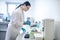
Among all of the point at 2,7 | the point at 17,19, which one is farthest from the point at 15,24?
the point at 2,7

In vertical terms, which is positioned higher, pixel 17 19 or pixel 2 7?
pixel 2 7

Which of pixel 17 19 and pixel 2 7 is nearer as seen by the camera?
pixel 17 19

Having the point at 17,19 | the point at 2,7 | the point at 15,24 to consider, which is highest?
the point at 2,7

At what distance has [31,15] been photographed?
478cm

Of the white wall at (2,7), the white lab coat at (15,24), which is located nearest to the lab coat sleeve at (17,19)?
the white lab coat at (15,24)

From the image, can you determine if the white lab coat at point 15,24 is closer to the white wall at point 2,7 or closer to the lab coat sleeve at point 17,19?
the lab coat sleeve at point 17,19

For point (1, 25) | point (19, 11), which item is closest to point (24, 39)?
point (19, 11)

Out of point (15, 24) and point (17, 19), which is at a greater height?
point (17, 19)

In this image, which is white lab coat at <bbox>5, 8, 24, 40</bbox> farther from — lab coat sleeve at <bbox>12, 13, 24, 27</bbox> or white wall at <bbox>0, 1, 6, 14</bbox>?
white wall at <bbox>0, 1, 6, 14</bbox>

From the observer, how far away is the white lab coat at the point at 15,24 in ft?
7.34

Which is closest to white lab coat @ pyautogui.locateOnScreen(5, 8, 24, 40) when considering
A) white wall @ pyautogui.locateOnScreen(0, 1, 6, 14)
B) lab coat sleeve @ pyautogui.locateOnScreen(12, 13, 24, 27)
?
lab coat sleeve @ pyautogui.locateOnScreen(12, 13, 24, 27)

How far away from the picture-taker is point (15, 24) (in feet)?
7.45

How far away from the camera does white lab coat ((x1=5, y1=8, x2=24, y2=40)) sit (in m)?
2.24

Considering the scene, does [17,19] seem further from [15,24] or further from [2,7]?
[2,7]
